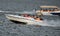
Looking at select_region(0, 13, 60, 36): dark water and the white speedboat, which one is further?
the white speedboat

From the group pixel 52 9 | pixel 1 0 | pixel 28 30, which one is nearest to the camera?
pixel 28 30

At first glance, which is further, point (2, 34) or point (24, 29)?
point (24, 29)

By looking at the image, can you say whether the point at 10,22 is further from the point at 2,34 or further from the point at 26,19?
the point at 2,34

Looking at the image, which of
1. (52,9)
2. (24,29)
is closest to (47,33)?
(24,29)

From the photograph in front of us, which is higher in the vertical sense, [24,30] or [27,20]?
[24,30]

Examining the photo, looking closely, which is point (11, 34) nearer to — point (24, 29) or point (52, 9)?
point (24, 29)

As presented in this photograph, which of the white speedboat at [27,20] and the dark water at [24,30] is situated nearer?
the dark water at [24,30]

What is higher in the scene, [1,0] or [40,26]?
[40,26]

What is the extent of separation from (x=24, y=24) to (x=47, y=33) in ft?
26.1

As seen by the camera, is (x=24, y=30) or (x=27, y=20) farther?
(x=27, y=20)

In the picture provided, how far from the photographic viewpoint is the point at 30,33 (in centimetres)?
4081

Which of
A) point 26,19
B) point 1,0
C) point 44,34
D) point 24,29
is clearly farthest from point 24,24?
point 1,0

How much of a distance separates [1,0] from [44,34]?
63637 mm

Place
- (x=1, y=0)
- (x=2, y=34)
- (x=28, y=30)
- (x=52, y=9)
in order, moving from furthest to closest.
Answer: (x=1, y=0), (x=52, y=9), (x=28, y=30), (x=2, y=34)
